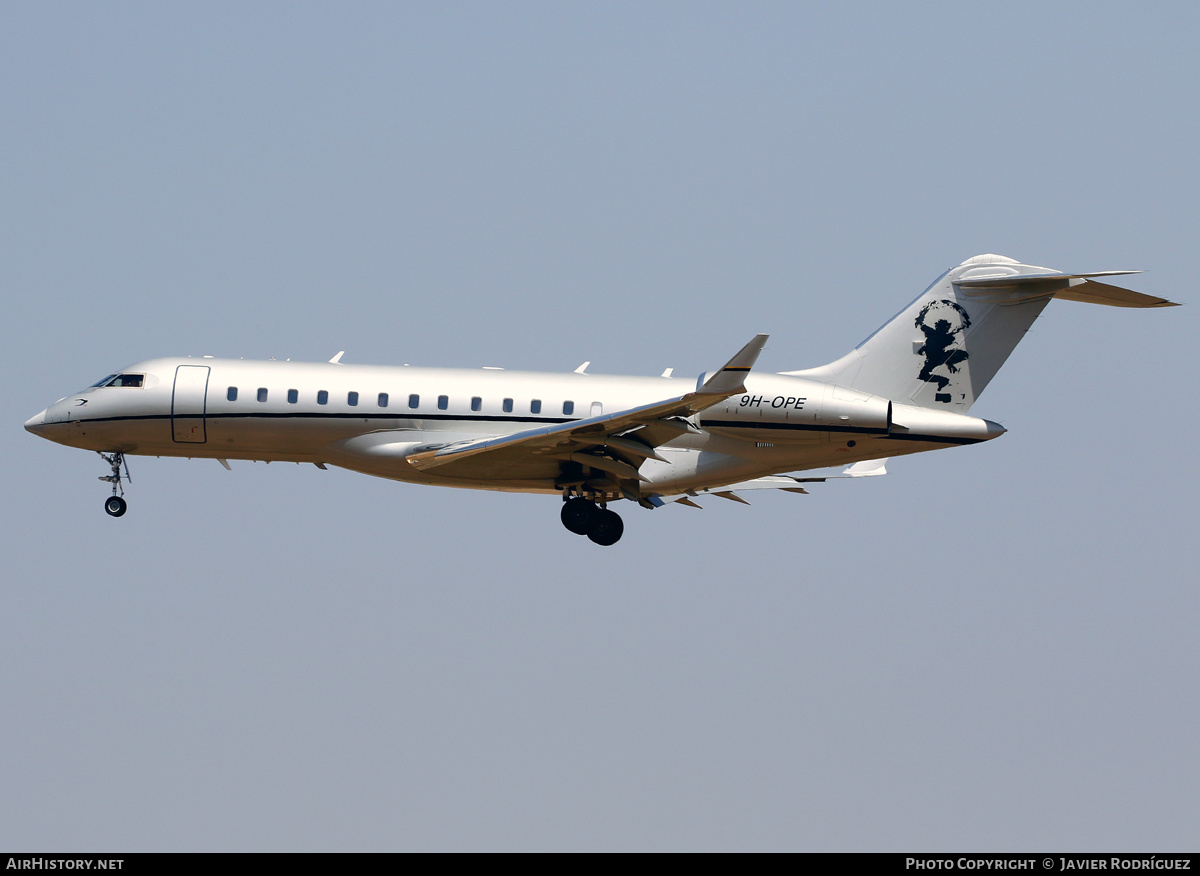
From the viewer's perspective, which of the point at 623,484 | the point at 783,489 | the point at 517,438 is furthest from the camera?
the point at 783,489

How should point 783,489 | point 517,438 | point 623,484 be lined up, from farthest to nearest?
1. point 783,489
2. point 623,484
3. point 517,438

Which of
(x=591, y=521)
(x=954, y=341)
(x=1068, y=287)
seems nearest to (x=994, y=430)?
(x=954, y=341)

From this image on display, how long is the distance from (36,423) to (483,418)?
9.09 m

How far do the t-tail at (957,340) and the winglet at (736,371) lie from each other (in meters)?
5.79

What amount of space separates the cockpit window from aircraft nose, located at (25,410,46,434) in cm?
160

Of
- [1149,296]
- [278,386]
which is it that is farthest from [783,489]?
[278,386]

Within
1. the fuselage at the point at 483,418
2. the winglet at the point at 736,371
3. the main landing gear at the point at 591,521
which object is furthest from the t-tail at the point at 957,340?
the winglet at the point at 736,371

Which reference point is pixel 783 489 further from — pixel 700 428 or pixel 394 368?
pixel 394 368

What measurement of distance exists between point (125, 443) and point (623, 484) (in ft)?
31.6

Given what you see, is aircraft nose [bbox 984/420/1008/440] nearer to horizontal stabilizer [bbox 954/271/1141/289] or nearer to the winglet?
horizontal stabilizer [bbox 954/271/1141/289]

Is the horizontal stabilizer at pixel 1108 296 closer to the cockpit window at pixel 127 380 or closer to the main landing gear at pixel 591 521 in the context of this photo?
the main landing gear at pixel 591 521

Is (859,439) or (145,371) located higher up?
(145,371)

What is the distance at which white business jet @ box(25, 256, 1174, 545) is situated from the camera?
2716 centimetres

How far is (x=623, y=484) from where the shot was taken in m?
28.0
